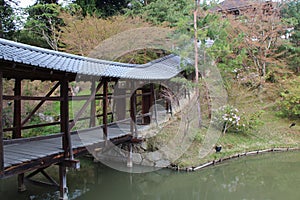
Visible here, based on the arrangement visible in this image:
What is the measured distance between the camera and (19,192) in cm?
617

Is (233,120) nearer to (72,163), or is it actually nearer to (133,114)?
(133,114)

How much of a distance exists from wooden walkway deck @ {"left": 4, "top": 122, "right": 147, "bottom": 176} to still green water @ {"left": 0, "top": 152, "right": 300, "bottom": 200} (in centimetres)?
131

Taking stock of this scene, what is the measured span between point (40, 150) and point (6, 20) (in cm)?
1222

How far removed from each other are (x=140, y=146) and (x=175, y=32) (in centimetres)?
531

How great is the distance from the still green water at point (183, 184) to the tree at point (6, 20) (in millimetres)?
10019

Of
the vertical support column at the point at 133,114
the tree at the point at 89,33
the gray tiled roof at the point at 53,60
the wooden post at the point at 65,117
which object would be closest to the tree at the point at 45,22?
the tree at the point at 89,33

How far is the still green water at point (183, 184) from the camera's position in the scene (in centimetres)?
633

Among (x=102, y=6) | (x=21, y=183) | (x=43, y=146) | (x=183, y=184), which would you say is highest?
(x=102, y=6)

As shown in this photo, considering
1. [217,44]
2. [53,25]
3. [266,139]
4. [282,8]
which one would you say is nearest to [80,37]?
[53,25]

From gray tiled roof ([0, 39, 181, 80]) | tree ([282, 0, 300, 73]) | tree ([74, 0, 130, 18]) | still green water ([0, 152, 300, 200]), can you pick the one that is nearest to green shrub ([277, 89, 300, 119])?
tree ([282, 0, 300, 73])

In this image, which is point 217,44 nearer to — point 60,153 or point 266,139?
point 266,139

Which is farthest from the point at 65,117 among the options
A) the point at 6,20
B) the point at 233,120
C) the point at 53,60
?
the point at 6,20

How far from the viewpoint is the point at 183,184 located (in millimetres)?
7129

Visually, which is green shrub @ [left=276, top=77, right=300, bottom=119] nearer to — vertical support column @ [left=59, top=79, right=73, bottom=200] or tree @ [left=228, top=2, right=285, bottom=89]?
tree @ [left=228, top=2, right=285, bottom=89]
